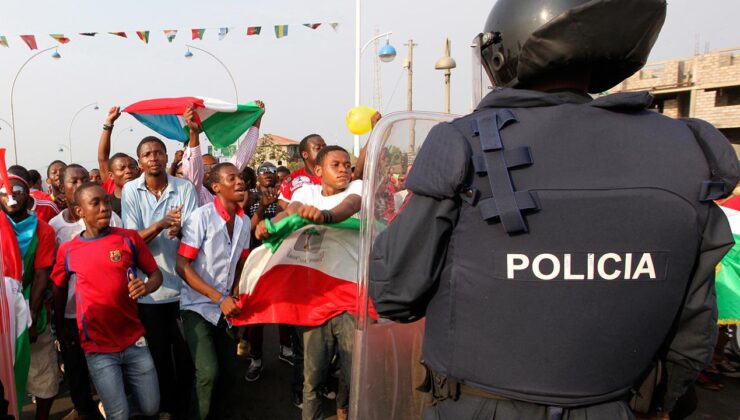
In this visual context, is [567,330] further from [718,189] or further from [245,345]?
[245,345]

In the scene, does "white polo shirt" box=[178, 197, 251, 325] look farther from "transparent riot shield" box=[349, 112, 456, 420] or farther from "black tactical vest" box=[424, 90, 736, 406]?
"black tactical vest" box=[424, 90, 736, 406]

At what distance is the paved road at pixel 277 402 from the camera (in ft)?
12.4

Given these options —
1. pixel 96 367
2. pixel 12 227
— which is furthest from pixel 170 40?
pixel 96 367

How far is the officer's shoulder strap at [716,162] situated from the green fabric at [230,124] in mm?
4491

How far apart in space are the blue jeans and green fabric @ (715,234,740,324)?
3809 millimetres

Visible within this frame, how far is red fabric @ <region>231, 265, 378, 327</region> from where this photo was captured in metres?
3.09

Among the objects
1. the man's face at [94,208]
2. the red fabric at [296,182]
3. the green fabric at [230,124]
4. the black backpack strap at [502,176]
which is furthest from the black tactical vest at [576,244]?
the green fabric at [230,124]

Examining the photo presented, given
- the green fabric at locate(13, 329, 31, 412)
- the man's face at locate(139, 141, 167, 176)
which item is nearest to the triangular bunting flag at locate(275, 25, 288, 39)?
the man's face at locate(139, 141, 167, 176)

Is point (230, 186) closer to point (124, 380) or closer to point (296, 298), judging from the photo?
point (296, 298)

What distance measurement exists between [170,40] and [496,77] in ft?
34.1

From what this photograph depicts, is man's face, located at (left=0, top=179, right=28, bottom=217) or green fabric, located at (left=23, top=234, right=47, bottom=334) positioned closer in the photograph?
green fabric, located at (left=23, top=234, right=47, bottom=334)

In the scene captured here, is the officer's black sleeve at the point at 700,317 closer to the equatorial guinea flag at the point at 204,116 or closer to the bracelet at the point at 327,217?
the bracelet at the point at 327,217

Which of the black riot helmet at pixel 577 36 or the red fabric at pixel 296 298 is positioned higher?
the black riot helmet at pixel 577 36

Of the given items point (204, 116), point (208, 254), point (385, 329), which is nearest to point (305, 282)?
point (208, 254)
